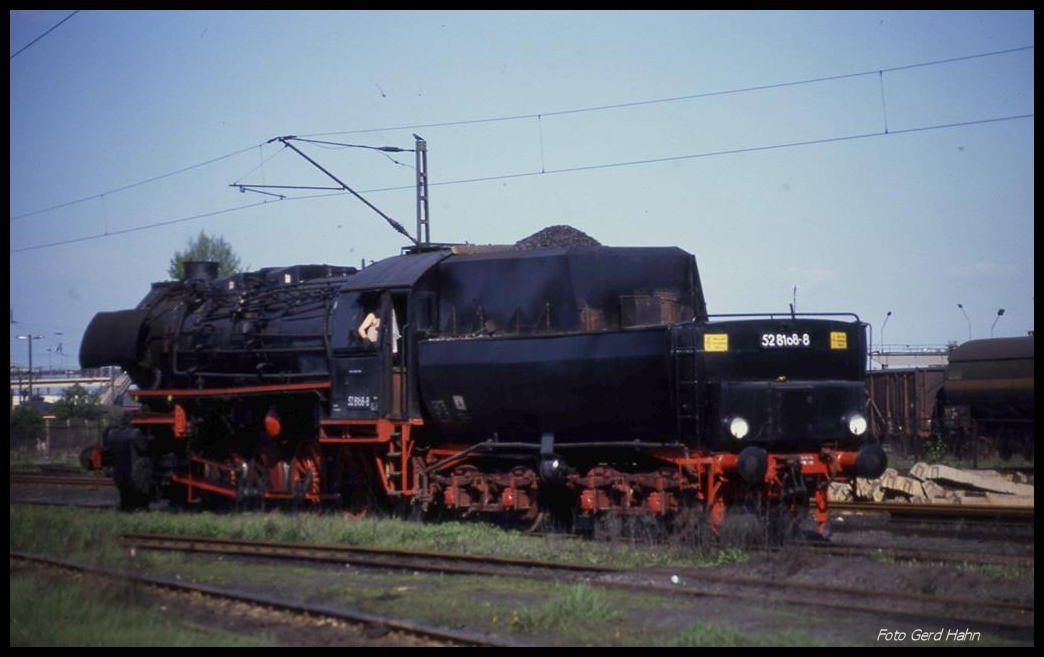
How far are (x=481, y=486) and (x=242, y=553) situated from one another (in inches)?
135

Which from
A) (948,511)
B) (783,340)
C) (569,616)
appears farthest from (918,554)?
(569,616)

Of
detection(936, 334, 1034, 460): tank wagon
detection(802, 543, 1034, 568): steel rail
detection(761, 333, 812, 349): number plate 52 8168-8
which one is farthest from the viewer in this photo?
detection(936, 334, 1034, 460): tank wagon

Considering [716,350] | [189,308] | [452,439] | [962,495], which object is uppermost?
[189,308]

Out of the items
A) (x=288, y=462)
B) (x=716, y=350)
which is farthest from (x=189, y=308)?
(x=716, y=350)

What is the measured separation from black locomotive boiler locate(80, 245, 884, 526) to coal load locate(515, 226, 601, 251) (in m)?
0.73

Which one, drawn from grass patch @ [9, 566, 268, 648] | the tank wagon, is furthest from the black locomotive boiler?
the tank wagon

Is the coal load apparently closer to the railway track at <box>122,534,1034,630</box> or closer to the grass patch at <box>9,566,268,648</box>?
the railway track at <box>122,534,1034,630</box>

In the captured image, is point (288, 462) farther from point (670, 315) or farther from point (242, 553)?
point (670, 315)

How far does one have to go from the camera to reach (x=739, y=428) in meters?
12.6

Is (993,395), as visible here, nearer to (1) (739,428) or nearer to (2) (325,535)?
(1) (739,428)

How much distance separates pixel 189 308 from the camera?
19.5 m

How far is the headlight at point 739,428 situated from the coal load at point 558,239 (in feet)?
12.6

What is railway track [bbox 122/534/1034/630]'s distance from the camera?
9094 mm

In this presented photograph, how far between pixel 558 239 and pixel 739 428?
14.4 ft
